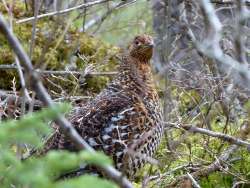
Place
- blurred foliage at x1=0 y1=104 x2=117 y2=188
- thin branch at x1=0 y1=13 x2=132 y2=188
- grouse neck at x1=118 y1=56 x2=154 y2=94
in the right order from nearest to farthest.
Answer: blurred foliage at x1=0 y1=104 x2=117 y2=188, thin branch at x1=0 y1=13 x2=132 y2=188, grouse neck at x1=118 y1=56 x2=154 y2=94

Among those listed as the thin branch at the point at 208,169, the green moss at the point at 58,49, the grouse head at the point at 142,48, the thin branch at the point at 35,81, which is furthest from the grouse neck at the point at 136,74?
the thin branch at the point at 35,81

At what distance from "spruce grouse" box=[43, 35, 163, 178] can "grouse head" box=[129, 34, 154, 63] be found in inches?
12.9

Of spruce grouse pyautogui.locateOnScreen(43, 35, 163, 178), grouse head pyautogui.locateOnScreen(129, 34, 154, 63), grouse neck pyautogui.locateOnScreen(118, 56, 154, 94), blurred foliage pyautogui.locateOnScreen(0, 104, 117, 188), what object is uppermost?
blurred foliage pyautogui.locateOnScreen(0, 104, 117, 188)

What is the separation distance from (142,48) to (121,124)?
827mm

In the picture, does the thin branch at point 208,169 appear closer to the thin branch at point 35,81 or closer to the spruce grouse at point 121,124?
the spruce grouse at point 121,124

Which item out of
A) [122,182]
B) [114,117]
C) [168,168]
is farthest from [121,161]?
[122,182]

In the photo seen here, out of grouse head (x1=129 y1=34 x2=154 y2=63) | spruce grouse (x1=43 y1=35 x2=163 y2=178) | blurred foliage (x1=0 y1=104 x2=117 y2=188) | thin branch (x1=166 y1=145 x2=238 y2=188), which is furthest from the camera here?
grouse head (x1=129 y1=34 x2=154 y2=63)

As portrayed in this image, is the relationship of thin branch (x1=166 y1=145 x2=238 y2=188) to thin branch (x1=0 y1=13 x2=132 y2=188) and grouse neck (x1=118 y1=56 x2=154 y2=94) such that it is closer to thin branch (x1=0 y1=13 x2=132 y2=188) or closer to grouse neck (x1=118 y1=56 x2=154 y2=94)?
grouse neck (x1=118 y1=56 x2=154 y2=94)

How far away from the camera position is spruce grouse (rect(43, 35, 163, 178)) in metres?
4.56

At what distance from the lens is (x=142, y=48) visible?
5270 millimetres

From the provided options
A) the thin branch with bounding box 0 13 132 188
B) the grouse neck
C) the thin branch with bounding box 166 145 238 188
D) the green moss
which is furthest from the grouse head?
the thin branch with bounding box 0 13 132 188

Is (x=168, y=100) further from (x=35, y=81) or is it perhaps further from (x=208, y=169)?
(x=35, y=81)

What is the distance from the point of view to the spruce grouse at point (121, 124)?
4.56 metres

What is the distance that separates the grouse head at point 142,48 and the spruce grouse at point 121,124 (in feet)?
1.07
